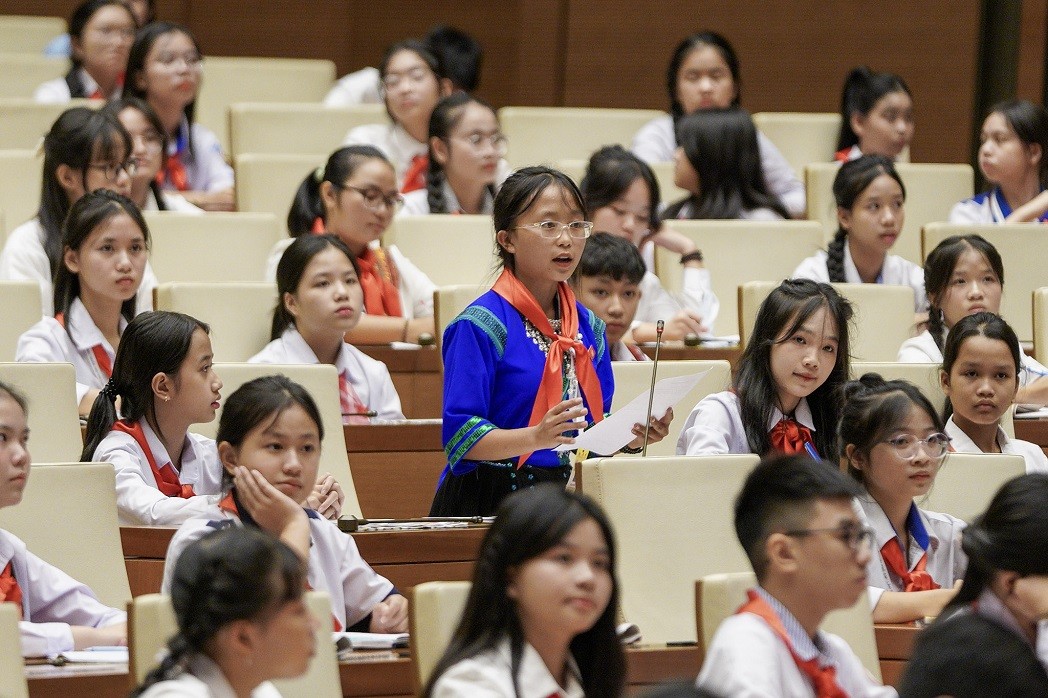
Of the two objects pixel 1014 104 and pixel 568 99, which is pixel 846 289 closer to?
pixel 1014 104

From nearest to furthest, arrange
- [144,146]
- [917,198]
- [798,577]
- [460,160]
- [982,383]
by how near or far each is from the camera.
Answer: [798,577] < [982,383] < [144,146] < [460,160] < [917,198]

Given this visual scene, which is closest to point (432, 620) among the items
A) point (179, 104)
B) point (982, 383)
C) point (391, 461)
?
point (391, 461)

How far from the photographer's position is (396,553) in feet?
8.91

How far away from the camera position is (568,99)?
6.23 m

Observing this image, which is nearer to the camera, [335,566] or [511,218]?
[335,566]

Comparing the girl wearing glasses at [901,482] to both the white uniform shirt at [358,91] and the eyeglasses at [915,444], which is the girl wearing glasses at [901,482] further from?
the white uniform shirt at [358,91]

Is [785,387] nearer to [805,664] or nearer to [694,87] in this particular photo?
[805,664]

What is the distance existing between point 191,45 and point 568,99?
5.69ft

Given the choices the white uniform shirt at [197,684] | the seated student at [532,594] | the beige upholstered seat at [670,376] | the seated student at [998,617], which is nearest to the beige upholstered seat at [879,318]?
the beige upholstered seat at [670,376]

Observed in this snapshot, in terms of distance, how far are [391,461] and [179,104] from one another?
194 centimetres

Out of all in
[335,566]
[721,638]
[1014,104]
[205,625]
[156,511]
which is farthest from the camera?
[1014,104]

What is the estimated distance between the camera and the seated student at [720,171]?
4.87m

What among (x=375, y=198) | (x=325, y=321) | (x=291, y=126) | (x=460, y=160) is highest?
(x=291, y=126)

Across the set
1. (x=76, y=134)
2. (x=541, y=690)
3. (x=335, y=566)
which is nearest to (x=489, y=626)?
(x=541, y=690)
